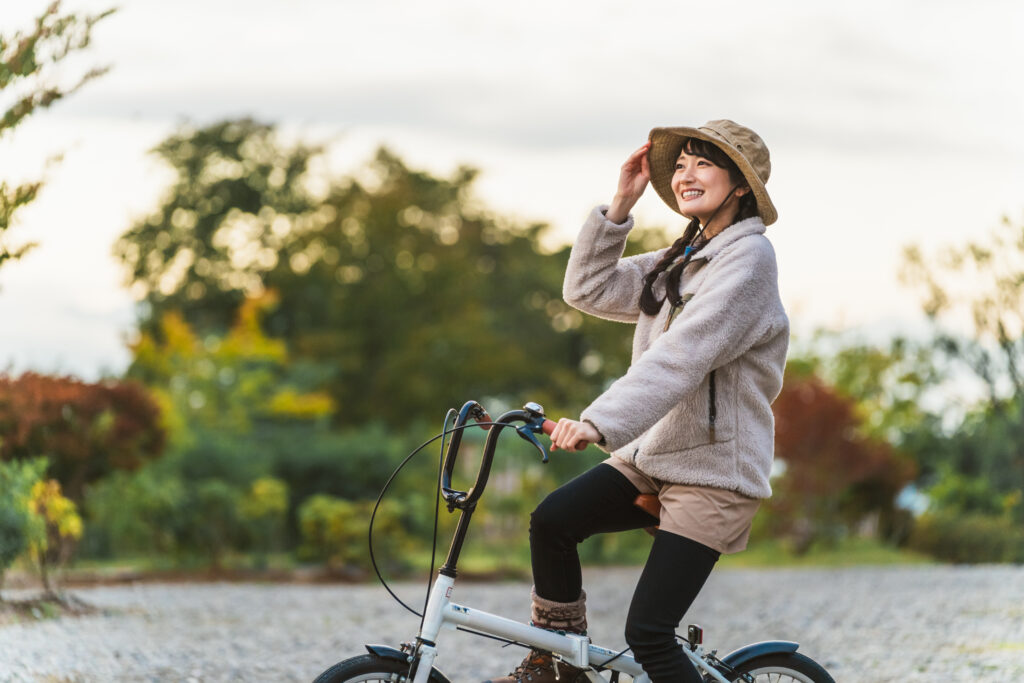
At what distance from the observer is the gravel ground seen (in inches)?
271

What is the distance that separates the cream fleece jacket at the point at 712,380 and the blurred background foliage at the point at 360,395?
421 cm

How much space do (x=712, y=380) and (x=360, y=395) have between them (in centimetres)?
2355

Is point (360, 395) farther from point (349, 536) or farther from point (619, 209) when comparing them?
point (619, 209)

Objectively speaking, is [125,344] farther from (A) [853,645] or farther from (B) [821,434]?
(A) [853,645]

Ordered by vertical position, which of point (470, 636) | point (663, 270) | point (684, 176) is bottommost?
point (470, 636)

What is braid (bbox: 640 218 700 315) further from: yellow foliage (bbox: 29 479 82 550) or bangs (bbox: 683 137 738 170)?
yellow foliage (bbox: 29 479 82 550)

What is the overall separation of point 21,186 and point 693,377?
4432mm

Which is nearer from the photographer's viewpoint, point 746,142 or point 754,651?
point 746,142

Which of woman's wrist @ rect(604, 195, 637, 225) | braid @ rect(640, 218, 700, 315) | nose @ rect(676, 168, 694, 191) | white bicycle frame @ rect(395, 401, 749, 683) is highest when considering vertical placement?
nose @ rect(676, 168, 694, 191)

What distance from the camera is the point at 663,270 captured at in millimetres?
3689

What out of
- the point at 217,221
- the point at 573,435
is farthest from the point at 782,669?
the point at 217,221

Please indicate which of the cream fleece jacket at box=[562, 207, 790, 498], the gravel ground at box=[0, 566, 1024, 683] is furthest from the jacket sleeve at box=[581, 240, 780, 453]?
the gravel ground at box=[0, 566, 1024, 683]

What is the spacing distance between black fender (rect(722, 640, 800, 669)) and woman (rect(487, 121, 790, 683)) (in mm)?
309

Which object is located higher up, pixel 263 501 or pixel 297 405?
pixel 297 405
